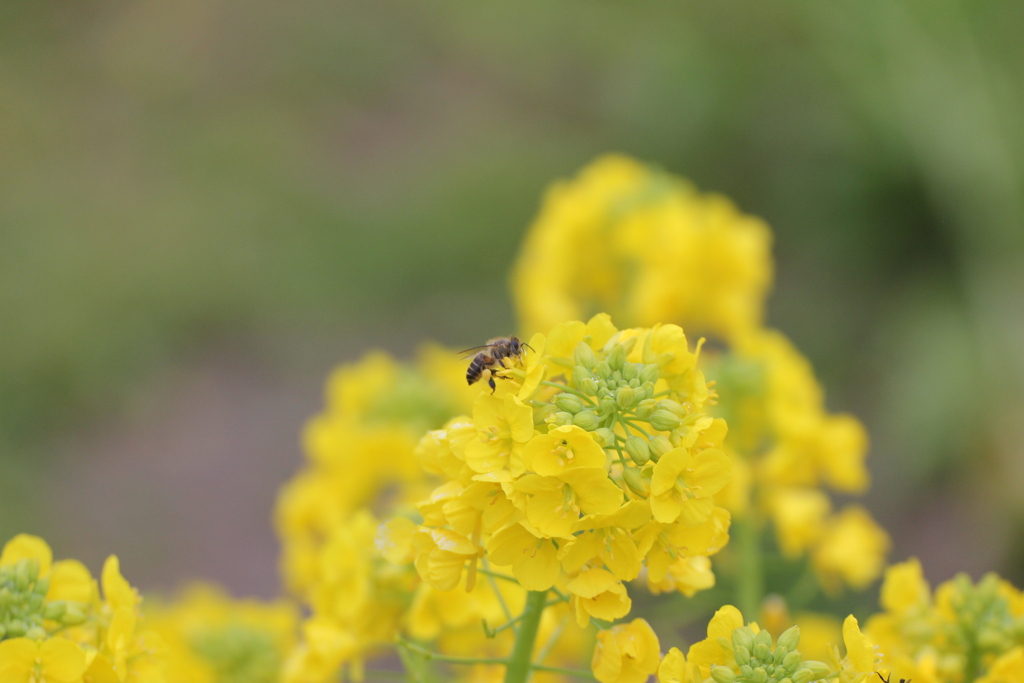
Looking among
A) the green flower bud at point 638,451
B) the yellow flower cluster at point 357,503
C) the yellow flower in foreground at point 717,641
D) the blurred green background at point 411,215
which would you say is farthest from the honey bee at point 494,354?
the blurred green background at point 411,215

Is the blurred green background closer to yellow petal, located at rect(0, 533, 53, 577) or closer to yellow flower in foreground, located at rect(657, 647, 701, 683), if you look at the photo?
yellow petal, located at rect(0, 533, 53, 577)

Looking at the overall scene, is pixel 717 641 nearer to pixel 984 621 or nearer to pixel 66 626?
pixel 984 621

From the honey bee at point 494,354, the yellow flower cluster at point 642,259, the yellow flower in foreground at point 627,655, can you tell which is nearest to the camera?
the yellow flower in foreground at point 627,655

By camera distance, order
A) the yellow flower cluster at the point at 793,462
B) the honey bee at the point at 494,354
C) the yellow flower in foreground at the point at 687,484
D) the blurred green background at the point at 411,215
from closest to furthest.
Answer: the yellow flower in foreground at the point at 687,484
the honey bee at the point at 494,354
the yellow flower cluster at the point at 793,462
the blurred green background at the point at 411,215

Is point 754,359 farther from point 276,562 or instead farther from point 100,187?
point 100,187

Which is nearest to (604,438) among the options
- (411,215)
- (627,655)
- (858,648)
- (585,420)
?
(585,420)

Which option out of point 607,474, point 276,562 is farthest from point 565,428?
point 276,562

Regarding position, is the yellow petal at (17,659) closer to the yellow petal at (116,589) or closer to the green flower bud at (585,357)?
the yellow petal at (116,589)
